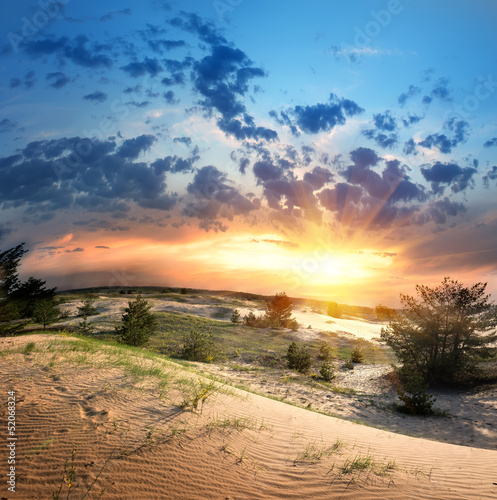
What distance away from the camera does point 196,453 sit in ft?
15.1

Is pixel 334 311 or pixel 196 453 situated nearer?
pixel 196 453

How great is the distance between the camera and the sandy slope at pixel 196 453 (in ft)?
12.9

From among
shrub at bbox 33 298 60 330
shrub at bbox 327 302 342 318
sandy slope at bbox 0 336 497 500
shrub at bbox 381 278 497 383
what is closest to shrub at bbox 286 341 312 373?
shrub at bbox 381 278 497 383

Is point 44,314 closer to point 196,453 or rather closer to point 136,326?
point 136,326

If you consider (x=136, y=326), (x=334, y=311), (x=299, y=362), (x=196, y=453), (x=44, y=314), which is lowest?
(x=334, y=311)

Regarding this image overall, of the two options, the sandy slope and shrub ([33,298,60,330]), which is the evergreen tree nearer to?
shrub ([33,298,60,330])

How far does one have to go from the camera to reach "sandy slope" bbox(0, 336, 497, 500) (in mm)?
3945

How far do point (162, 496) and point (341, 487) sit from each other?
2.42m

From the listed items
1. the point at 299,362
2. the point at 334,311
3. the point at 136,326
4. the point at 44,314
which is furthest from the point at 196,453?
the point at 334,311

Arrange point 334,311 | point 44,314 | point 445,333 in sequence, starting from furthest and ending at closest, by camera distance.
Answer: point 334,311
point 44,314
point 445,333

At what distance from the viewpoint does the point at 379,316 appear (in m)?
68.4

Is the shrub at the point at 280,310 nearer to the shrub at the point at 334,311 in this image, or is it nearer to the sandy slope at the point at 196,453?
the shrub at the point at 334,311

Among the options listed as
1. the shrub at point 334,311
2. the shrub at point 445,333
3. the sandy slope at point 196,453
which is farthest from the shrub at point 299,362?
the shrub at point 334,311

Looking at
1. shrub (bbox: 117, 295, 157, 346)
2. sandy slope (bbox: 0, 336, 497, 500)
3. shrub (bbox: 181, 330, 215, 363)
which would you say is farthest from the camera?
shrub (bbox: 117, 295, 157, 346)
